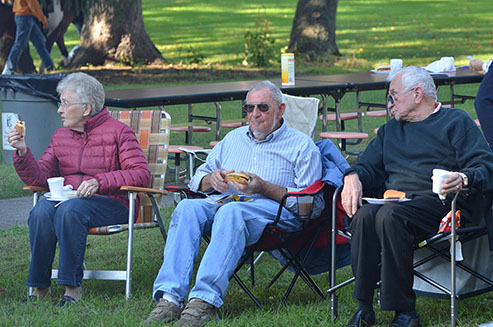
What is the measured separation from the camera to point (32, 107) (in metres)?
8.84

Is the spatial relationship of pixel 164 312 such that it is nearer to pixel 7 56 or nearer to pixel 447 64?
pixel 447 64

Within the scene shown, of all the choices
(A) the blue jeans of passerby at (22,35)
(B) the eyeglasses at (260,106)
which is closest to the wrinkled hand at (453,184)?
(B) the eyeglasses at (260,106)

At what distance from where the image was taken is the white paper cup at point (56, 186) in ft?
15.4

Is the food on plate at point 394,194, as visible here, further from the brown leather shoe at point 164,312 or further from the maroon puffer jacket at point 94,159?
the maroon puffer jacket at point 94,159

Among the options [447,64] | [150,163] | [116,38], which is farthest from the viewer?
[116,38]

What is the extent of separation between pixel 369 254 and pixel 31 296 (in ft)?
6.30

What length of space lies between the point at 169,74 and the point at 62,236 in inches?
572

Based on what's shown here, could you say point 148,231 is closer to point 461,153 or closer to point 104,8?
point 461,153

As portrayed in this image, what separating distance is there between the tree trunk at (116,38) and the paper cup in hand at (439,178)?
1594 cm

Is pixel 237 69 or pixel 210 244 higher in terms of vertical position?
pixel 237 69

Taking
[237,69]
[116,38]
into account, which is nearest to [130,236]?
[116,38]

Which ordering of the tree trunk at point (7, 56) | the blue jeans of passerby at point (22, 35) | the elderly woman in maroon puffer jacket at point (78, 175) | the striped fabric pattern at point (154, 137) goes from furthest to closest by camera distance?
1. the tree trunk at point (7, 56)
2. the blue jeans of passerby at point (22, 35)
3. the striped fabric pattern at point (154, 137)
4. the elderly woman in maroon puffer jacket at point (78, 175)

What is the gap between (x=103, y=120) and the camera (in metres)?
5.05

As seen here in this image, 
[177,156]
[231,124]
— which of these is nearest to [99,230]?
[177,156]
